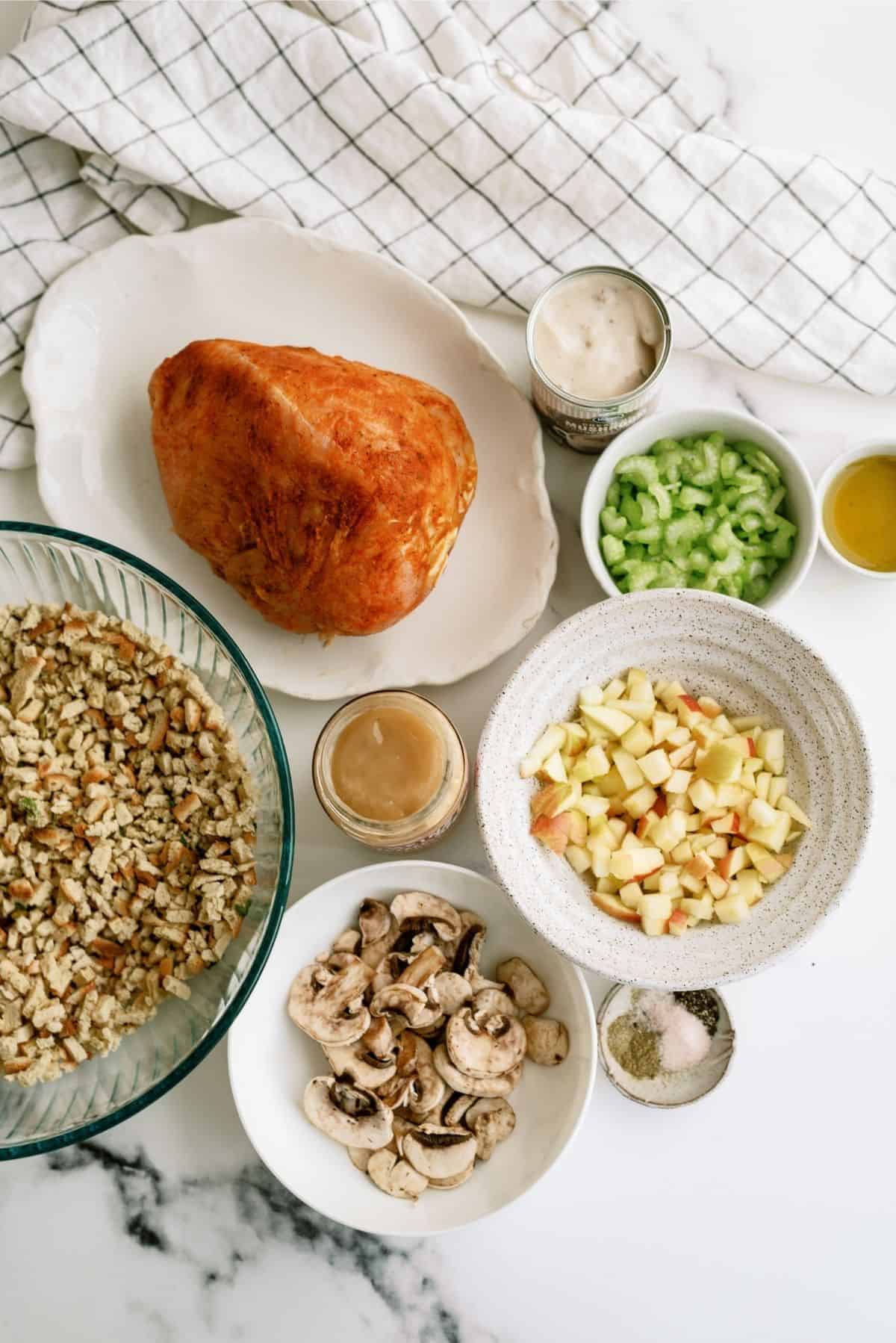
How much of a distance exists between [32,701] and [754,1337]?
1515mm

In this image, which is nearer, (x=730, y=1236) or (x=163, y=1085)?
(x=163, y=1085)

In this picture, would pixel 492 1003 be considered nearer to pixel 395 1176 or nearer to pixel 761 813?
pixel 395 1176

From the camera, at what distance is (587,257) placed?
72.5 inches

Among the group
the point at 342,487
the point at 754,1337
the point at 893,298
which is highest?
the point at 893,298

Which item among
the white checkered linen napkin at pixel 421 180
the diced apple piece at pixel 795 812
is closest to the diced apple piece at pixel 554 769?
the diced apple piece at pixel 795 812

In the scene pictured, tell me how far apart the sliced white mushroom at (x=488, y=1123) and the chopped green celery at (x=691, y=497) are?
96 centimetres

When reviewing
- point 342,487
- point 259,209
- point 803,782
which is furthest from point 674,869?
point 259,209

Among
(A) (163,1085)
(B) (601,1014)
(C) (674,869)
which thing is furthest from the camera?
(B) (601,1014)

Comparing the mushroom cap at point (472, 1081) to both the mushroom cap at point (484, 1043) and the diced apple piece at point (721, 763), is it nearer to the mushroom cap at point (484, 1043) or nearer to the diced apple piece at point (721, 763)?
the mushroom cap at point (484, 1043)

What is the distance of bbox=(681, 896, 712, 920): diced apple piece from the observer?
1.57 meters

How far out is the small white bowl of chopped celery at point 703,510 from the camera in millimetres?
1708

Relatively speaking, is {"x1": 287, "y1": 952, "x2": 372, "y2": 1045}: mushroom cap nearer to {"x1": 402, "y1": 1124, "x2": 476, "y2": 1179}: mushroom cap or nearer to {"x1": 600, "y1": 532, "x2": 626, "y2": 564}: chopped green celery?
{"x1": 402, "y1": 1124, "x2": 476, "y2": 1179}: mushroom cap

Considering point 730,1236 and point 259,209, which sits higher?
point 259,209

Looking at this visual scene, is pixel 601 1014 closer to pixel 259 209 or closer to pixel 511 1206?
pixel 511 1206
